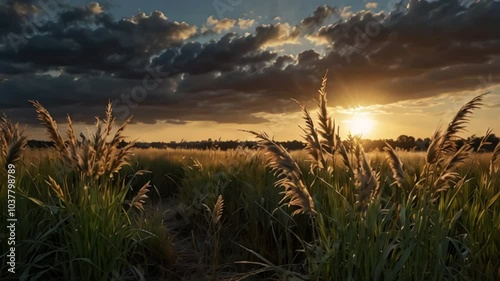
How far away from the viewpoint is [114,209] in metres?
4.47

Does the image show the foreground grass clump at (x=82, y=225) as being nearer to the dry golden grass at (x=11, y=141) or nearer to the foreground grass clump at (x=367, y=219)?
the dry golden grass at (x=11, y=141)

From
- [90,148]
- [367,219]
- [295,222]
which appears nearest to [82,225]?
[90,148]

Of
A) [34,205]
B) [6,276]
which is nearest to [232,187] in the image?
[34,205]

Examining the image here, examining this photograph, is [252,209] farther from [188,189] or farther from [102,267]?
[188,189]

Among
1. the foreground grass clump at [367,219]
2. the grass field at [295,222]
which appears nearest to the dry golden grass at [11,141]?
the grass field at [295,222]

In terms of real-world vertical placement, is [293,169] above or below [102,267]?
above

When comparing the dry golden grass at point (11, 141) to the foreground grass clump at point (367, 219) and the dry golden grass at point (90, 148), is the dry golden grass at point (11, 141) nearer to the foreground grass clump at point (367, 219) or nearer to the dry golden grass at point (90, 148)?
the dry golden grass at point (90, 148)

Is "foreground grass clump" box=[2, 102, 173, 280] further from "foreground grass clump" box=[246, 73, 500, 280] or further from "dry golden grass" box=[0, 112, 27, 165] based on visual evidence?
"foreground grass clump" box=[246, 73, 500, 280]

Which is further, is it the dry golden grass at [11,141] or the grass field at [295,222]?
the dry golden grass at [11,141]

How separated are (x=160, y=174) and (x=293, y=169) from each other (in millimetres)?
9788

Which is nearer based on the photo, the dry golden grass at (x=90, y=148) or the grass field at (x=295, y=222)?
the grass field at (x=295, y=222)

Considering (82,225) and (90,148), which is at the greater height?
(90,148)

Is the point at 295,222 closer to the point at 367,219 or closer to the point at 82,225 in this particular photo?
the point at 367,219

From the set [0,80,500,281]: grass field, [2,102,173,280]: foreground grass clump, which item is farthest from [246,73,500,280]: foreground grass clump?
[2,102,173,280]: foreground grass clump
